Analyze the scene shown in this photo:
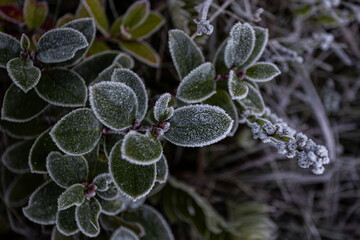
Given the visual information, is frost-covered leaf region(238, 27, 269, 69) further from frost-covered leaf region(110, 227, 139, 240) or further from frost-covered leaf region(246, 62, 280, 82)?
frost-covered leaf region(110, 227, 139, 240)

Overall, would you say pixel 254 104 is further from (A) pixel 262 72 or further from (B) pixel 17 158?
(B) pixel 17 158

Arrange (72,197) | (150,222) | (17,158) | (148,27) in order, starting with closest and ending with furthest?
(72,197)
(17,158)
(150,222)
(148,27)

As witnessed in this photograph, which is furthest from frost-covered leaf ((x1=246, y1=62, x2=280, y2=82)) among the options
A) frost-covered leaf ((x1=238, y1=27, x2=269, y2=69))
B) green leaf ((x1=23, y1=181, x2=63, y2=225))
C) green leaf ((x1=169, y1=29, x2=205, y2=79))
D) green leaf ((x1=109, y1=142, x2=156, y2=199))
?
green leaf ((x1=23, y1=181, x2=63, y2=225))

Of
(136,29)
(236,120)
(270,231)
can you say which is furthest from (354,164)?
(136,29)

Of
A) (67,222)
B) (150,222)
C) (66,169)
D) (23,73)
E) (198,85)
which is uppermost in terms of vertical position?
(23,73)

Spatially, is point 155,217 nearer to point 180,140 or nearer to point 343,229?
point 180,140

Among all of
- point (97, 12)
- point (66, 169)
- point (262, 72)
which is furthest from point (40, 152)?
point (262, 72)
